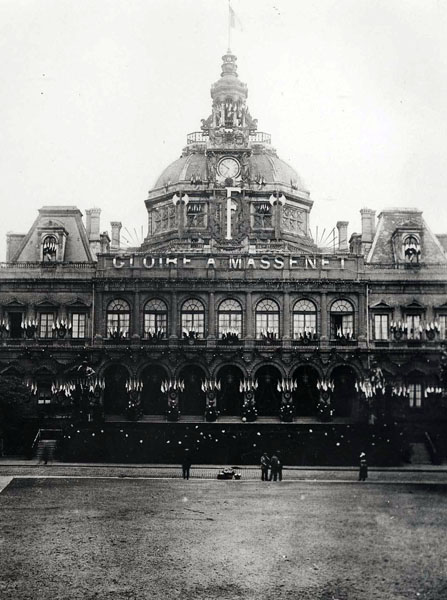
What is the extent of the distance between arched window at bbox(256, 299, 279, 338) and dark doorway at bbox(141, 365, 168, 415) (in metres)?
7.48

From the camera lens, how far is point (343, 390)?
2132 inches

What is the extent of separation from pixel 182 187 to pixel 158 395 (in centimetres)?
1914

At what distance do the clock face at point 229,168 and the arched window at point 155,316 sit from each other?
14.0 meters

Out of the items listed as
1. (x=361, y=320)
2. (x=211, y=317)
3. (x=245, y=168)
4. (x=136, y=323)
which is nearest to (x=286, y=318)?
(x=211, y=317)

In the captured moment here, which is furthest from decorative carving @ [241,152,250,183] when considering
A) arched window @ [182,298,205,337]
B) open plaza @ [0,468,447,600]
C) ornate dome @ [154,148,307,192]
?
open plaza @ [0,468,447,600]

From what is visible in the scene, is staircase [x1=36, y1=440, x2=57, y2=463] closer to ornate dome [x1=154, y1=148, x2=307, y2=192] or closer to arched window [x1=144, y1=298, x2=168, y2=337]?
arched window [x1=144, y1=298, x2=168, y2=337]

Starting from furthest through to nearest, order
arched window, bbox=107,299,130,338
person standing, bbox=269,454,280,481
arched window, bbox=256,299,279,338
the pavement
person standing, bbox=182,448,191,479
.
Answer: arched window, bbox=107,299,130,338 < arched window, bbox=256,299,279,338 < the pavement < person standing, bbox=182,448,191,479 < person standing, bbox=269,454,280,481

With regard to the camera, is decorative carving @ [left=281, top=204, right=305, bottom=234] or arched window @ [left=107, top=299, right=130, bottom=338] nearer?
arched window @ [left=107, top=299, right=130, bottom=338]

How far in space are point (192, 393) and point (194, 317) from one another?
5357 mm

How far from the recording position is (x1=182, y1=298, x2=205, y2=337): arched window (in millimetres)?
54656

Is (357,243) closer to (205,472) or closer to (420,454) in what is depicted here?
(420,454)

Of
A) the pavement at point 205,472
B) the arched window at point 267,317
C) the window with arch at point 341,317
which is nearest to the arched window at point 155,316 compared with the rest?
the arched window at point 267,317

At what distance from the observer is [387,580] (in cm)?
1788

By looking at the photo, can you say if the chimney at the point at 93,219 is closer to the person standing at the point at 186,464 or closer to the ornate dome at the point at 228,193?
the ornate dome at the point at 228,193
